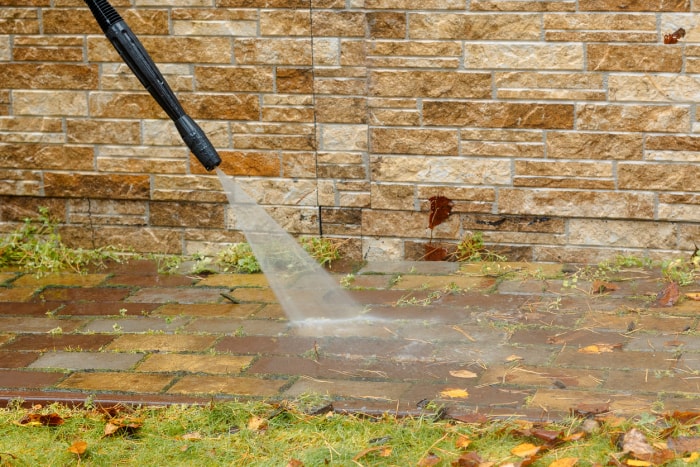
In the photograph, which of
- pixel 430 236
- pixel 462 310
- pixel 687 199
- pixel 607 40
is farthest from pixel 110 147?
pixel 687 199

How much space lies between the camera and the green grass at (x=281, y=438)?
116 inches

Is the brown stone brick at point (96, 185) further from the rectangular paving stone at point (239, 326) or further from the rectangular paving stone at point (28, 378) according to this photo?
the rectangular paving stone at point (28, 378)

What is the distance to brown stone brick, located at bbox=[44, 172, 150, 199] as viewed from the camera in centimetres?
550

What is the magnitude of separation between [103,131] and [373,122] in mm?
1481

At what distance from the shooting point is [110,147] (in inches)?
216

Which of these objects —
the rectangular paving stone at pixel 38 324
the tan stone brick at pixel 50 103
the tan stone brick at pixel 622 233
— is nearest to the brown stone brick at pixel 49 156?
the tan stone brick at pixel 50 103

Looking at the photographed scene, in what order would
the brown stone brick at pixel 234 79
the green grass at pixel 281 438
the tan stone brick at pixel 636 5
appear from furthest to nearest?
the brown stone brick at pixel 234 79 → the tan stone brick at pixel 636 5 → the green grass at pixel 281 438

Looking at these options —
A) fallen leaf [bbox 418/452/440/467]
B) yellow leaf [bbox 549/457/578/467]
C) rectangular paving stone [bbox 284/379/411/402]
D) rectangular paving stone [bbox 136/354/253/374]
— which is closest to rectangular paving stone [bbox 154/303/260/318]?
rectangular paving stone [bbox 136/354/253/374]

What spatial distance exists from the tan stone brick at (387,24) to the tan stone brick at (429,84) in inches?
7.2

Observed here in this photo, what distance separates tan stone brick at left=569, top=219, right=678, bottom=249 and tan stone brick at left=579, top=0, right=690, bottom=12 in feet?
3.36

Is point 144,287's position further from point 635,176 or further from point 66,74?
point 635,176

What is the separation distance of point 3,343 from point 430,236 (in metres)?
2.18

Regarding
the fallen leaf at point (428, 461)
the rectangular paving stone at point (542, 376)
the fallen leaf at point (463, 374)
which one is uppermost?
the rectangular paving stone at point (542, 376)

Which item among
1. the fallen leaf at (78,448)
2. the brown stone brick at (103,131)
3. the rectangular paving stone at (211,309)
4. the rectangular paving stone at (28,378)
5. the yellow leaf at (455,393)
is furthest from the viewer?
the brown stone brick at (103,131)
